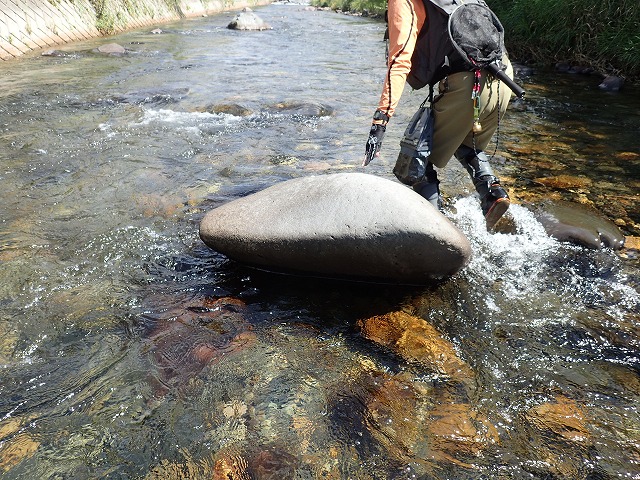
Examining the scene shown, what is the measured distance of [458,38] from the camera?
11.3 feet

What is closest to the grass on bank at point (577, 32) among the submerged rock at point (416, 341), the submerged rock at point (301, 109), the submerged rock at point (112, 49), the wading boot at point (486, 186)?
the submerged rock at point (301, 109)

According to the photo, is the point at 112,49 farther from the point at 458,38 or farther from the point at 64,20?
the point at 458,38

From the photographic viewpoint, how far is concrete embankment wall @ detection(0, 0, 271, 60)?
12.6 meters

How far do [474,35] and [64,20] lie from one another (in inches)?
630

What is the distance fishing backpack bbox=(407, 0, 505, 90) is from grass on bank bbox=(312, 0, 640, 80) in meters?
8.04

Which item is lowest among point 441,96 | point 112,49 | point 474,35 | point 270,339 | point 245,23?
point 270,339

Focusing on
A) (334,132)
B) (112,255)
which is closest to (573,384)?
(112,255)

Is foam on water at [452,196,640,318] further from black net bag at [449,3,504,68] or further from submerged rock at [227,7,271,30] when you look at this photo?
submerged rock at [227,7,271,30]

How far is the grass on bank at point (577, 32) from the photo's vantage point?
9.84 metres

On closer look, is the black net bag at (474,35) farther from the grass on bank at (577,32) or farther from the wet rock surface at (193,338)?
the grass on bank at (577,32)

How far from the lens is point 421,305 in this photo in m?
3.43

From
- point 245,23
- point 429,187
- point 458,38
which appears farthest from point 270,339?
point 245,23

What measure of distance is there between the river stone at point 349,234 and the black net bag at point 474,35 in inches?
42.7

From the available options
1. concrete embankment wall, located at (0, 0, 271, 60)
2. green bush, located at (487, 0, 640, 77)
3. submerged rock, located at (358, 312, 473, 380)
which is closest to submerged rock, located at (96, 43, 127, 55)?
concrete embankment wall, located at (0, 0, 271, 60)
